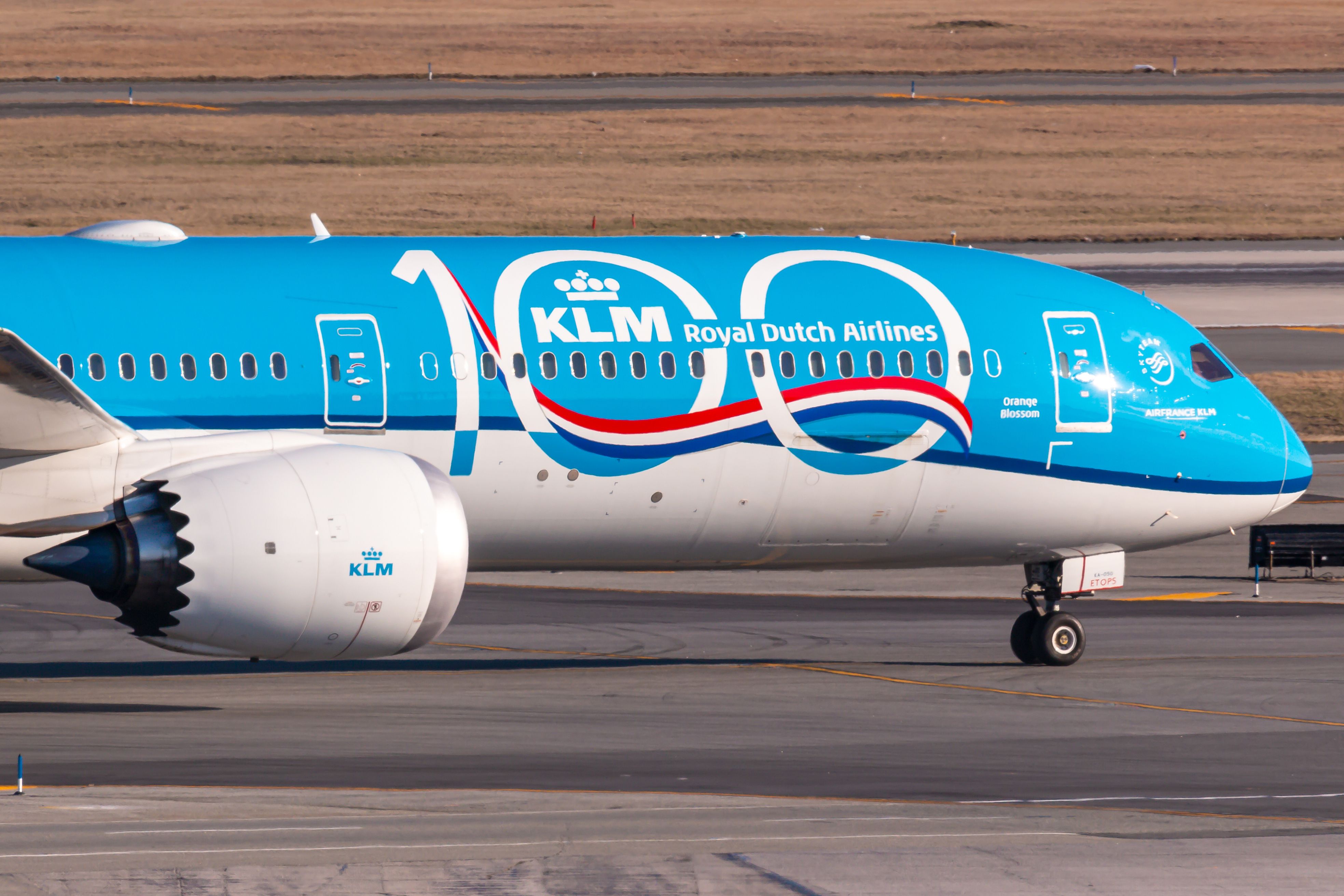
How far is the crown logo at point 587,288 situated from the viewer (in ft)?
83.9

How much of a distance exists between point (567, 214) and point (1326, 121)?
42.1 metres

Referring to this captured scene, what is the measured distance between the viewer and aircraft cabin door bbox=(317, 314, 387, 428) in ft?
80.4

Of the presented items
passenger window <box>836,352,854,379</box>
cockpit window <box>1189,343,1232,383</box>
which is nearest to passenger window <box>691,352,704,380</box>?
passenger window <box>836,352,854,379</box>

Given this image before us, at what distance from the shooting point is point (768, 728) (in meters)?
23.9

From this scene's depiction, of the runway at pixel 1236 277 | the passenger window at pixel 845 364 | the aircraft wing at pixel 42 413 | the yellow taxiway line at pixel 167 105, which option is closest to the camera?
the aircraft wing at pixel 42 413

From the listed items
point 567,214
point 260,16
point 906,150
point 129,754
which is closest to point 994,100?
point 906,150

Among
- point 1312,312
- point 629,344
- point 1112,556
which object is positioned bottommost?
point 1112,556

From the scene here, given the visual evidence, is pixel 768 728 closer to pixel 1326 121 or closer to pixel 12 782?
pixel 12 782

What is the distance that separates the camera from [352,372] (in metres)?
24.6

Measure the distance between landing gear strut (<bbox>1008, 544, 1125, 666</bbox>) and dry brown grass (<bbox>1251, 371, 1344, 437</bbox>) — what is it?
24732mm

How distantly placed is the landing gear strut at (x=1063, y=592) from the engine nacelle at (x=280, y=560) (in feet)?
30.3

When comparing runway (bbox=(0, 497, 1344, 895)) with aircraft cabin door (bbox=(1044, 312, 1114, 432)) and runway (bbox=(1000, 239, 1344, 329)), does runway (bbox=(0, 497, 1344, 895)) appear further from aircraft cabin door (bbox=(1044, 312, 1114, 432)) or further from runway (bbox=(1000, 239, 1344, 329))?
runway (bbox=(1000, 239, 1344, 329))

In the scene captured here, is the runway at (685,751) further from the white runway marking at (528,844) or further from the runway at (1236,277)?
the runway at (1236,277)

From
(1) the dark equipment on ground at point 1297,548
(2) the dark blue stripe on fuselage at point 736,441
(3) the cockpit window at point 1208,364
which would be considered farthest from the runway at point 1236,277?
(2) the dark blue stripe on fuselage at point 736,441
